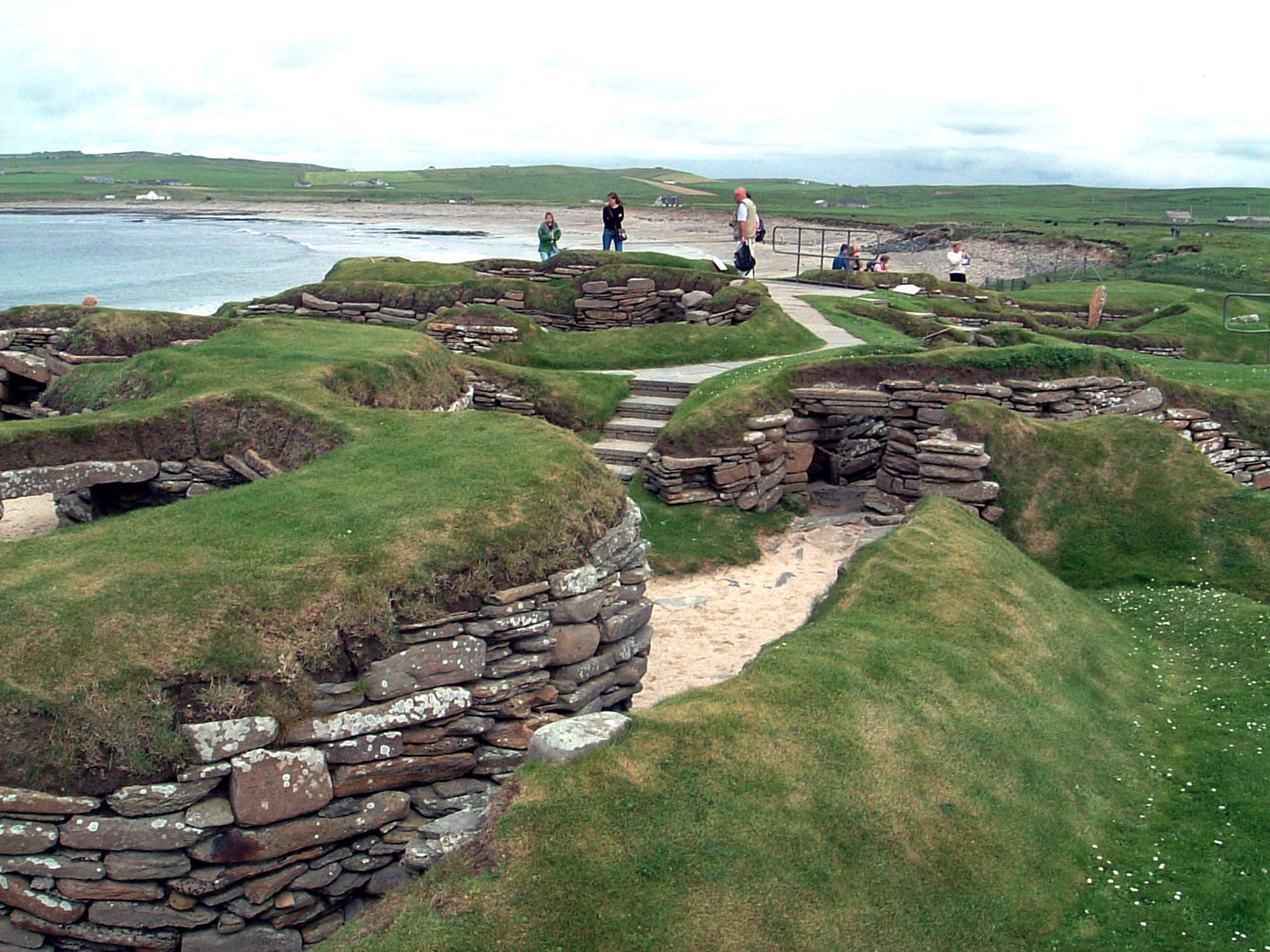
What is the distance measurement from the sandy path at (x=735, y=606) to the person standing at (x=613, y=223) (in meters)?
16.2

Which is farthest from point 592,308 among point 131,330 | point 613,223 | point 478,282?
point 131,330

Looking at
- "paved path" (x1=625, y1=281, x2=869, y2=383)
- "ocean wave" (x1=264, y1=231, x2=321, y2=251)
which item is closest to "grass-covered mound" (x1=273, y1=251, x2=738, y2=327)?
"paved path" (x1=625, y1=281, x2=869, y2=383)

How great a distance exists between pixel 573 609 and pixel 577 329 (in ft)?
60.0

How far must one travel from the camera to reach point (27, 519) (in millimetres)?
15047

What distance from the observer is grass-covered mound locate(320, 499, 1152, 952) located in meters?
6.21

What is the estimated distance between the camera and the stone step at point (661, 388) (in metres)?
20.5

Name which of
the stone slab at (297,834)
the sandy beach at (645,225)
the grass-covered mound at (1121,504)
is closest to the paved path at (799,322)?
the grass-covered mound at (1121,504)

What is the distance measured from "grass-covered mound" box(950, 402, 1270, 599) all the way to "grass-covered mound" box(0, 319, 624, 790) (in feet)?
28.0

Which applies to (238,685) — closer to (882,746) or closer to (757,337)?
(882,746)

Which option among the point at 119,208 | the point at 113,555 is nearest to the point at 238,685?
the point at 113,555

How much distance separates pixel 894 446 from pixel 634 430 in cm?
480

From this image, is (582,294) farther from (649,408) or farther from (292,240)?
(292,240)

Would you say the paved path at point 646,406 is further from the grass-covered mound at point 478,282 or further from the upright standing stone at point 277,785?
the upright standing stone at point 277,785

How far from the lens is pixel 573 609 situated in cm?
974
